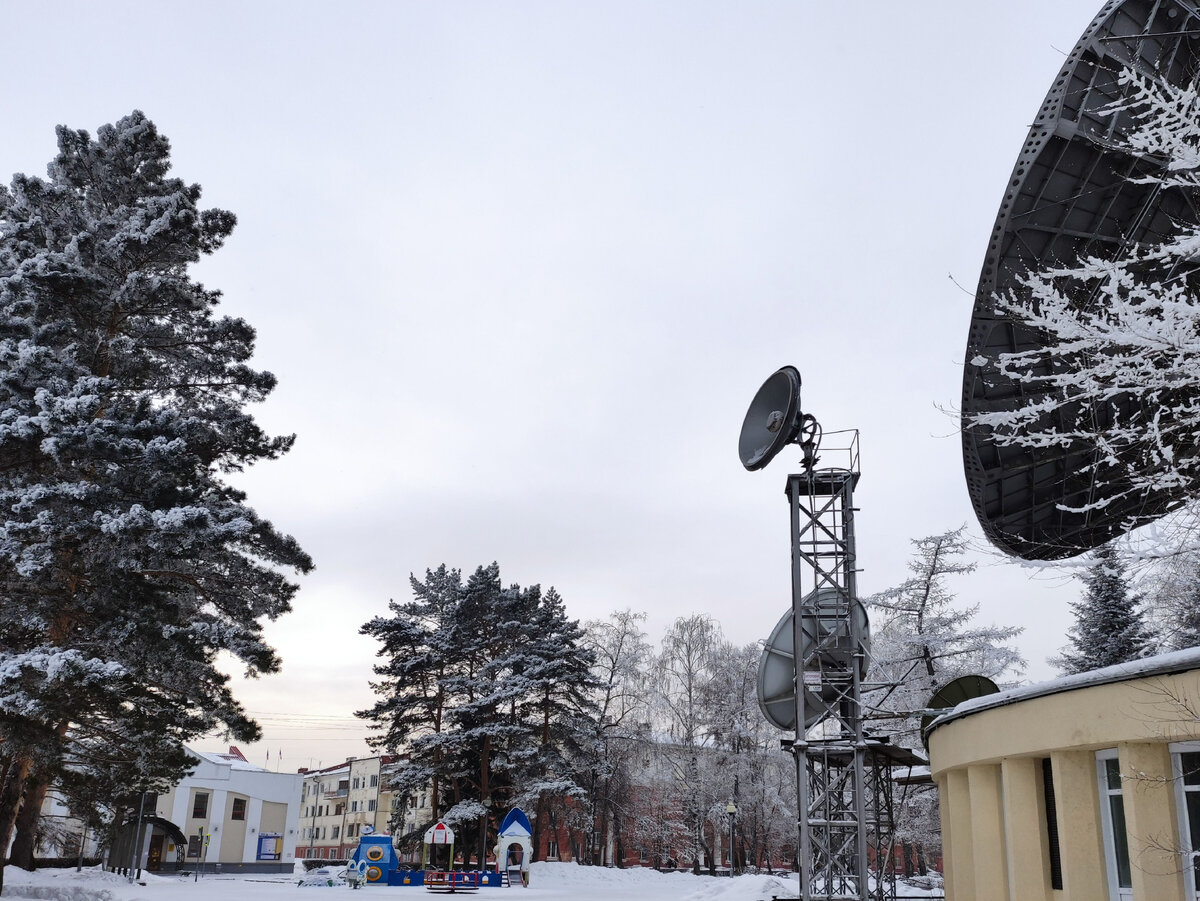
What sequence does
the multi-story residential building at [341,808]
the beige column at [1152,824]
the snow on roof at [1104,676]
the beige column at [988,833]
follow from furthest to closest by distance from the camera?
the multi-story residential building at [341,808] < the beige column at [988,833] < the beige column at [1152,824] < the snow on roof at [1104,676]

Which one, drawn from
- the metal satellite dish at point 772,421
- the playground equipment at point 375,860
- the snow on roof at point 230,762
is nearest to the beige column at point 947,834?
the metal satellite dish at point 772,421

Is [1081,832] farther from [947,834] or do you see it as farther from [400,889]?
[400,889]

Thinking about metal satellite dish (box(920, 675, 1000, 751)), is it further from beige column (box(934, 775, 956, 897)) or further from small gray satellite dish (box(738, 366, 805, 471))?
small gray satellite dish (box(738, 366, 805, 471))

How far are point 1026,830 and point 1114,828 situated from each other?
1.29 meters

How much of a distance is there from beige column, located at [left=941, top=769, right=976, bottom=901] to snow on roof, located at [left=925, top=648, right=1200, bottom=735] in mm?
1593

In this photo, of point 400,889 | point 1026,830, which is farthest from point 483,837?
point 1026,830

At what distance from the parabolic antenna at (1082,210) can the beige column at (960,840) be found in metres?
3.45

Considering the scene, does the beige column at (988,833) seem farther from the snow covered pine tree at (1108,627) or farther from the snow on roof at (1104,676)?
the snow covered pine tree at (1108,627)

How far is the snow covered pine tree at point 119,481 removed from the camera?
1823cm

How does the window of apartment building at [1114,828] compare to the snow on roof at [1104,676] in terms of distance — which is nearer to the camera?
the snow on roof at [1104,676]

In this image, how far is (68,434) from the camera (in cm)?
1852

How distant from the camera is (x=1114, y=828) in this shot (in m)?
9.31

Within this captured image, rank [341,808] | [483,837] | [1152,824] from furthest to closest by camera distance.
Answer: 1. [341,808]
2. [483,837]
3. [1152,824]

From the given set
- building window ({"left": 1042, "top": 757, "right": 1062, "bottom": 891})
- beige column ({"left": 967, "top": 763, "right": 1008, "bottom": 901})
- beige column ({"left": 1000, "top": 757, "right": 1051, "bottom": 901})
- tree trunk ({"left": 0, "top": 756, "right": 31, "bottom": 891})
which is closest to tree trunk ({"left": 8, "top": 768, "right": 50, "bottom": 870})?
tree trunk ({"left": 0, "top": 756, "right": 31, "bottom": 891})
